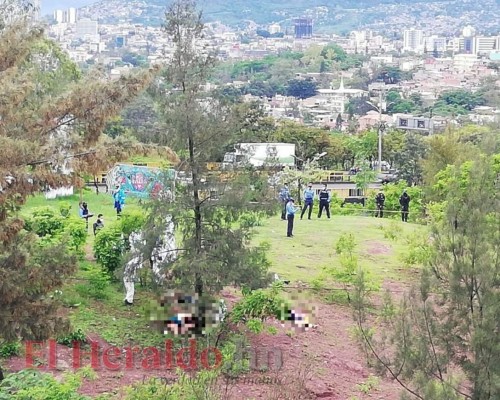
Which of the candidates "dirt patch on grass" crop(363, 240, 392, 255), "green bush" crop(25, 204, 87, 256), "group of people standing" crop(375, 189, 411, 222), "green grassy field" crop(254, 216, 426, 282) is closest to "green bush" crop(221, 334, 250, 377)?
"green grassy field" crop(254, 216, 426, 282)

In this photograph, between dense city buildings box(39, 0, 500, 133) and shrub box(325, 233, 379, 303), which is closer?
shrub box(325, 233, 379, 303)

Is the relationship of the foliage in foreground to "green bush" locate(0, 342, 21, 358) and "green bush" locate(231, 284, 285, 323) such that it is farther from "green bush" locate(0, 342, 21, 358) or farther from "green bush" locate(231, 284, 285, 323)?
"green bush" locate(0, 342, 21, 358)

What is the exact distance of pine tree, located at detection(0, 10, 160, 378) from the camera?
24.0 feet

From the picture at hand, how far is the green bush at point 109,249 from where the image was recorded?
1091cm

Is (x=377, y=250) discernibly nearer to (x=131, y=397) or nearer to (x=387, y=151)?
(x=131, y=397)

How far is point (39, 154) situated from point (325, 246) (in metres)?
7.88

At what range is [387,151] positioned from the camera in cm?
4147

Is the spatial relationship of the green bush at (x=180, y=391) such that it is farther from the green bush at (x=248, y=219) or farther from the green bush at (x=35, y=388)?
the green bush at (x=248, y=219)

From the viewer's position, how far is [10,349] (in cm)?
869

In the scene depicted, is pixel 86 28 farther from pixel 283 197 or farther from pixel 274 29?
pixel 283 197

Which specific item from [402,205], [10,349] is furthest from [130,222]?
[402,205]

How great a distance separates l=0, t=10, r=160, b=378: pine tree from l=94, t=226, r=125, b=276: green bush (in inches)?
116

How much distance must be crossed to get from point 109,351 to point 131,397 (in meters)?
2.90

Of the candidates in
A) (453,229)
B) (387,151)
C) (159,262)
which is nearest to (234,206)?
(159,262)
